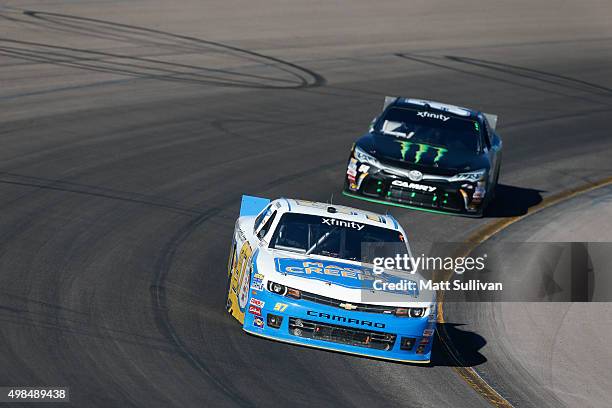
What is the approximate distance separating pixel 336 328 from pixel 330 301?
26 cm

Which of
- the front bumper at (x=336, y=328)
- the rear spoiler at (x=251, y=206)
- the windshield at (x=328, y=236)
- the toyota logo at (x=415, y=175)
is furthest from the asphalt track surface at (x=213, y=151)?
the windshield at (x=328, y=236)

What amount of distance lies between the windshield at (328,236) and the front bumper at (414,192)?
18.1 ft

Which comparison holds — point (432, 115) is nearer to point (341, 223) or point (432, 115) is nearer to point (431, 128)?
point (431, 128)

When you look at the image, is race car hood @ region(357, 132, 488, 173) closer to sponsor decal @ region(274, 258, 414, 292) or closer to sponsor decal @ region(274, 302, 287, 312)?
sponsor decal @ region(274, 258, 414, 292)

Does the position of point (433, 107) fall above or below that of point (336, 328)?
above

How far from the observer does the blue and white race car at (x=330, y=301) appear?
12.1m

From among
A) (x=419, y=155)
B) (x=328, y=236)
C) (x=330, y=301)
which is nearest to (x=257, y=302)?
(x=330, y=301)

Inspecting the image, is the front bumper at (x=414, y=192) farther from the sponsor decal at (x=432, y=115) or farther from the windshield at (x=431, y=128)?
the sponsor decal at (x=432, y=115)

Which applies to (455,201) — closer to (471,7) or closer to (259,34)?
(259,34)

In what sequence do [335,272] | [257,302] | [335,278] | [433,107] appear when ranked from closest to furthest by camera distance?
[257,302] < [335,278] < [335,272] < [433,107]

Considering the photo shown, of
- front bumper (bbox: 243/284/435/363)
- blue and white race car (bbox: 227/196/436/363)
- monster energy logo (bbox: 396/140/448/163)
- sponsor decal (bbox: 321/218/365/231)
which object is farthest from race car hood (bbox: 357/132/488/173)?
front bumper (bbox: 243/284/435/363)

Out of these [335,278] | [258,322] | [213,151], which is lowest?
[213,151]

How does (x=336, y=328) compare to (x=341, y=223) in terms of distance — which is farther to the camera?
(x=341, y=223)

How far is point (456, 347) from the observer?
13445mm
